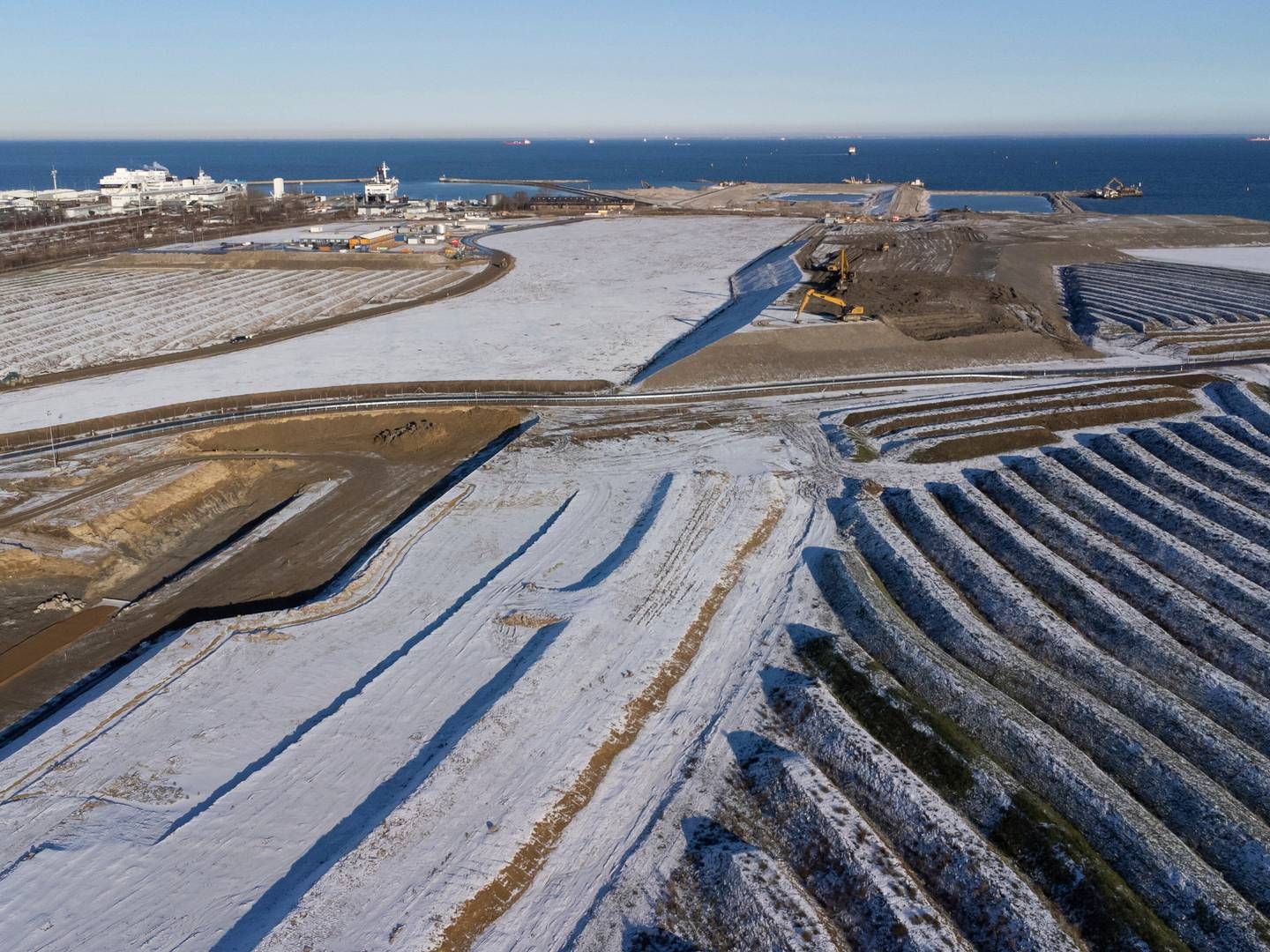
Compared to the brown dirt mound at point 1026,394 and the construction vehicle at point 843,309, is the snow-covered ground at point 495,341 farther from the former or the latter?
the brown dirt mound at point 1026,394

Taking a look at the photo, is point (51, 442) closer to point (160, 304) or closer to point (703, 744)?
point (160, 304)

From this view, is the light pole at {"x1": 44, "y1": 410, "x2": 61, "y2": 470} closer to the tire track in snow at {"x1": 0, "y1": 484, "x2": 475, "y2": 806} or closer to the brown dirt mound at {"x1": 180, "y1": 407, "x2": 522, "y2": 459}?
the brown dirt mound at {"x1": 180, "y1": 407, "x2": 522, "y2": 459}

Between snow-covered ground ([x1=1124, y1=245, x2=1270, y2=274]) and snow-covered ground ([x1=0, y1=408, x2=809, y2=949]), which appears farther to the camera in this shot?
snow-covered ground ([x1=1124, y1=245, x2=1270, y2=274])

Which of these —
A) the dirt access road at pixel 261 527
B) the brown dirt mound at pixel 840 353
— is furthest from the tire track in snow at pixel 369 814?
the brown dirt mound at pixel 840 353

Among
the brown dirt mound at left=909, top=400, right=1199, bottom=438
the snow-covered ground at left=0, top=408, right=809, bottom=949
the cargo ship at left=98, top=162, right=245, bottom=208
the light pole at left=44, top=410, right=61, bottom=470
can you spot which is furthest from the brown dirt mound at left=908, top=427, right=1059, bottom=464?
the cargo ship at left=98, top=162, right=245, bottom=208

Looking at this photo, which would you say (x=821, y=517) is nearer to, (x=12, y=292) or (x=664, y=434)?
(x=664, y=434)

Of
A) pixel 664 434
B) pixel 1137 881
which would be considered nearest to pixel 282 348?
pixel 664 434
